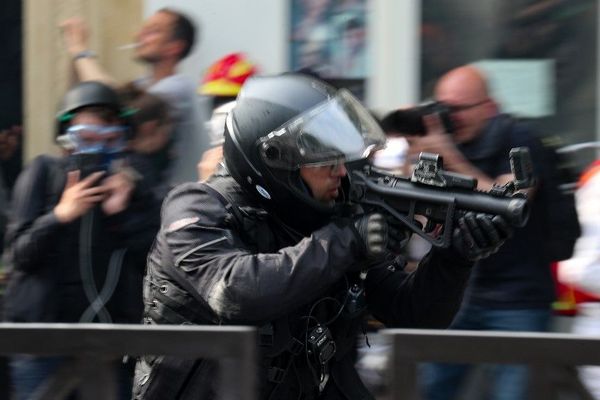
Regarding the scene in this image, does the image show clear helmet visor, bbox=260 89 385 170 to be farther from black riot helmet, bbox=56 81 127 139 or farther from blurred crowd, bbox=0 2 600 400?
black riot helmet, bbox=56 81 127 139

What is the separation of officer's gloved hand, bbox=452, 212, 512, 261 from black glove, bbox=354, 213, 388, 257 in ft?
0.58

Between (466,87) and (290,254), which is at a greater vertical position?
(466,87)

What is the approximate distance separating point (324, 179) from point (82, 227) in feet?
4.65

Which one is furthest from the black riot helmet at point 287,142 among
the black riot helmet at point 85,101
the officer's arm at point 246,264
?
the black riot helmet at point 85,101

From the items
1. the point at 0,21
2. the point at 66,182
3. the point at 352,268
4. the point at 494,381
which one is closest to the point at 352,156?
the point at 352,268

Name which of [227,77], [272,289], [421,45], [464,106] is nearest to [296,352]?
[272,289]

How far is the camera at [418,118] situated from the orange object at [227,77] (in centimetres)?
79

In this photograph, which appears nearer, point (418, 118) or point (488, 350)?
point (488, 350)

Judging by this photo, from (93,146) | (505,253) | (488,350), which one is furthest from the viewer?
(505,253)

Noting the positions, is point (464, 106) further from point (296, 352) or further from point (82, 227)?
point (296, 352)

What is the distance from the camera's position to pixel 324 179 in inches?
128

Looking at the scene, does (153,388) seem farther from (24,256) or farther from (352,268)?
(24,256)

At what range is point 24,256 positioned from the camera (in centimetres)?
428

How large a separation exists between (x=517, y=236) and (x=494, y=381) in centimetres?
180
